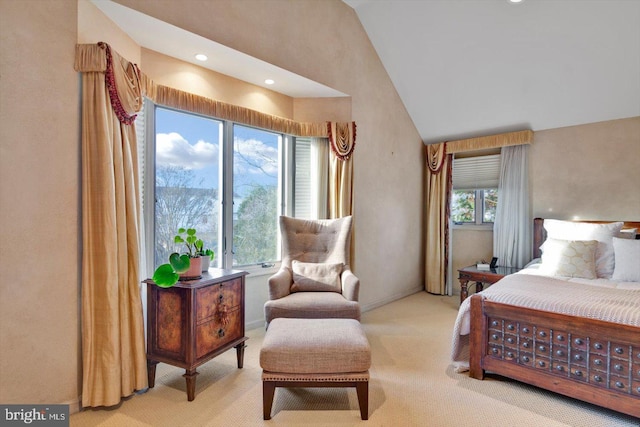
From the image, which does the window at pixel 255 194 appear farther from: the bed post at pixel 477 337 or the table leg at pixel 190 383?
the bed post at pixel 477 337

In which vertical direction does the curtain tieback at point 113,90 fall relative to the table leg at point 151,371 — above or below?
above

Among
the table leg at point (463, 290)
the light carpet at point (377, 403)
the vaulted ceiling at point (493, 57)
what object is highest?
the vaulted ceiling at point (493, 57)

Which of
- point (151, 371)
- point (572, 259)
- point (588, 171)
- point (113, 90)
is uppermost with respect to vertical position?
point (113, 90)

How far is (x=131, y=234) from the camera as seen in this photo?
2.20 metres

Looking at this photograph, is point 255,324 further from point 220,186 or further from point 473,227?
point 473,227

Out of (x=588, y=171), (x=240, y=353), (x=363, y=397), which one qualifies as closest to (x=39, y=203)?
(x=240, y=353)

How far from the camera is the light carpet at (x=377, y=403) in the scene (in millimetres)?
1925

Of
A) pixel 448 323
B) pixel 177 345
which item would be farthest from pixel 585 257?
pixel 177 345

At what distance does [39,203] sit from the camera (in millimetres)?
1875

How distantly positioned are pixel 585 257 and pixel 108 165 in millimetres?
3894

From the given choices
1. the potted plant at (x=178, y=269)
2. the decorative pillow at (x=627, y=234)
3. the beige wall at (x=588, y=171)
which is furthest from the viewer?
the beige wall at (x=588, y=171)

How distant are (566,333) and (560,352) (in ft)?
0.44

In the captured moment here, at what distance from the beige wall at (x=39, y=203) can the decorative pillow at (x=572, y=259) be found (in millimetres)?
3832

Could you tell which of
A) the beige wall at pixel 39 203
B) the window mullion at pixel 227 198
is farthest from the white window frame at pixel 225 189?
the beige wall at pixel 39 203
